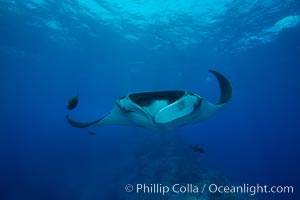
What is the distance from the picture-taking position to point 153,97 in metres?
4.46

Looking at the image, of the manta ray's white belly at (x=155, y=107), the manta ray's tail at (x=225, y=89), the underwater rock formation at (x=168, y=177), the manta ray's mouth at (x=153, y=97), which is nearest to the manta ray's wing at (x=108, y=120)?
the manta ray's mouth at (x=153, y=97)

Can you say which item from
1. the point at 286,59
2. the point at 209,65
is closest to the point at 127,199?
the point at 209,65

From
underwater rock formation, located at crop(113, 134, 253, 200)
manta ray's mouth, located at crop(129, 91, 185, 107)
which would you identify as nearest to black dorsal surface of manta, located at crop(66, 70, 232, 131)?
manta ray's mouth, located at crop(129, 91, 185, 107)

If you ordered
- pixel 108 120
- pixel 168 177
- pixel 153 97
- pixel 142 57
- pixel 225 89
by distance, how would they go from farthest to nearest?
1. pixel 142 57
2. pixel 168 177
3. pixel 108 120
4. pixel 225 89
5. pixel 153 97

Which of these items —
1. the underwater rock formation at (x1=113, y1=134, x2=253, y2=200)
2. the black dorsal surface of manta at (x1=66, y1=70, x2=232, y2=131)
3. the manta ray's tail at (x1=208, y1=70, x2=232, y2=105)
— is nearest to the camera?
the black dorsal surface of manta at (x1=66, y1=70, x2=232, y2=131)

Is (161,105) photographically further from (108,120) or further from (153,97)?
(108,120)

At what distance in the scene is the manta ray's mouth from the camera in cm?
437

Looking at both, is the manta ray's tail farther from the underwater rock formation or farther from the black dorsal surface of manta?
the underwater rock formation

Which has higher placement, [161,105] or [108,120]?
[108,120]

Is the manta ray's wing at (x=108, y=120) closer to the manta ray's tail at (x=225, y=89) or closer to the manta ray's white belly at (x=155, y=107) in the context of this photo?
the manta ray's white belly at (x=155, y=107)

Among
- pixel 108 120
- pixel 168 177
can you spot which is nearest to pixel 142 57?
pixel 168 177

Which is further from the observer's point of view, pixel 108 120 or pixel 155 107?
pixel 108 120

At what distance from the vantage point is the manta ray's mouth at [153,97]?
4367 millimetres

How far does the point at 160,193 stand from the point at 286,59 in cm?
2105
